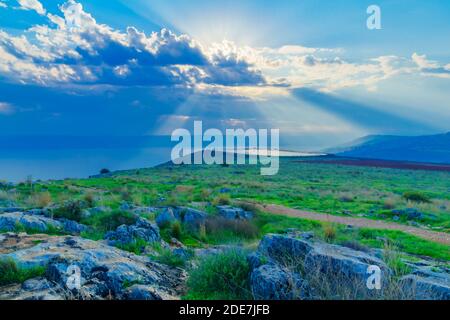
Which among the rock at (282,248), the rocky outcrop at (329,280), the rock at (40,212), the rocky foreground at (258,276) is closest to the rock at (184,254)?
the rocky foreground at (258,276)

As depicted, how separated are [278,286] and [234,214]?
1152 centimetres

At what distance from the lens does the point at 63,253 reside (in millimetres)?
7438

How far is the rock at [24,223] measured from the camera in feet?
36.5

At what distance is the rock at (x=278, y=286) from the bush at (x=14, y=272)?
11.9 ft

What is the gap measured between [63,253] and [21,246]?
2.05 meters

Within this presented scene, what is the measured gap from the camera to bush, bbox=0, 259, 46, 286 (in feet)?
21.3

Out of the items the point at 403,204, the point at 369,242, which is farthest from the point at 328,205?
the point at 369,242

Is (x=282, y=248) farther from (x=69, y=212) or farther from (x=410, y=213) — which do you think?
(x=410, y=213)

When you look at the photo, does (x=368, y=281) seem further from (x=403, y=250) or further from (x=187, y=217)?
(x=187, y=217)

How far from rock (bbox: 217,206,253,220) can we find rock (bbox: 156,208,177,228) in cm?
277

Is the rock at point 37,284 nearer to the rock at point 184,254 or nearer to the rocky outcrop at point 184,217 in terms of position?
the rock at point 184,254

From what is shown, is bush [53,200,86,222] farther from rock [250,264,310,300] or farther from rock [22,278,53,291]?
rock [250,264,310,300]

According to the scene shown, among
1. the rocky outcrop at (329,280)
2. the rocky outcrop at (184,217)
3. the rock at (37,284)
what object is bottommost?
the rocky outcrop at (184,217)

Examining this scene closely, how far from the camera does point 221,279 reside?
673cm
